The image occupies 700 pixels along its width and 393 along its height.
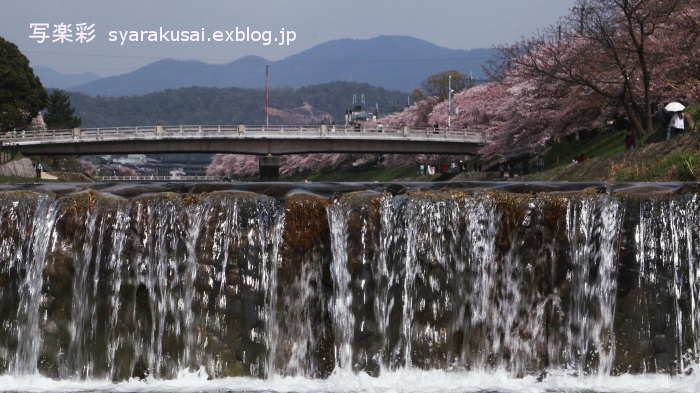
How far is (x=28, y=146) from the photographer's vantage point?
72.2m

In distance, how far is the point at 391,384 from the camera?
12.8m

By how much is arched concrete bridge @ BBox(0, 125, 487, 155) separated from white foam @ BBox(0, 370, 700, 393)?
201ft

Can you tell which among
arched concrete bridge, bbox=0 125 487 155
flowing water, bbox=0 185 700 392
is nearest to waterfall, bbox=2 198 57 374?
flowing water, bbox=0 185 700 392

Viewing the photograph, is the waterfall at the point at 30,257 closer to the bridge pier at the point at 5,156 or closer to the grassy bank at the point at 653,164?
the grassy bank at the point at 653,164

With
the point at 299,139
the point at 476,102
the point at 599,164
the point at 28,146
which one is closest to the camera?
the point at 599,164

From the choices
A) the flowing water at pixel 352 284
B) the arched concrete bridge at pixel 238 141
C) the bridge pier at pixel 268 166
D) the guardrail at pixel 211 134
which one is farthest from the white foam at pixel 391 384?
the bridge pier at pixel 268 166

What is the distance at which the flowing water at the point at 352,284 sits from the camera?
1309cm

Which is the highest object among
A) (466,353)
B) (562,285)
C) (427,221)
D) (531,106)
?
(531,106)

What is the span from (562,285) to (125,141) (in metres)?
68.0

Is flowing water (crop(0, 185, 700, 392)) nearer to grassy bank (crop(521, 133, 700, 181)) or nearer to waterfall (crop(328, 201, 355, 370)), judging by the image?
waterfall (crop(328, 201, 355, 370))

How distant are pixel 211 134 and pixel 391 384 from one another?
66661 mm

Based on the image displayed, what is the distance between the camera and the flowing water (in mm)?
13086

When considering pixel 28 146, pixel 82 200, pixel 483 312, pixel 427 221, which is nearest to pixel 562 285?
pixel 483 312

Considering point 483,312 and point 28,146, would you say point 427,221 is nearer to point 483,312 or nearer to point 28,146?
point 483,312
